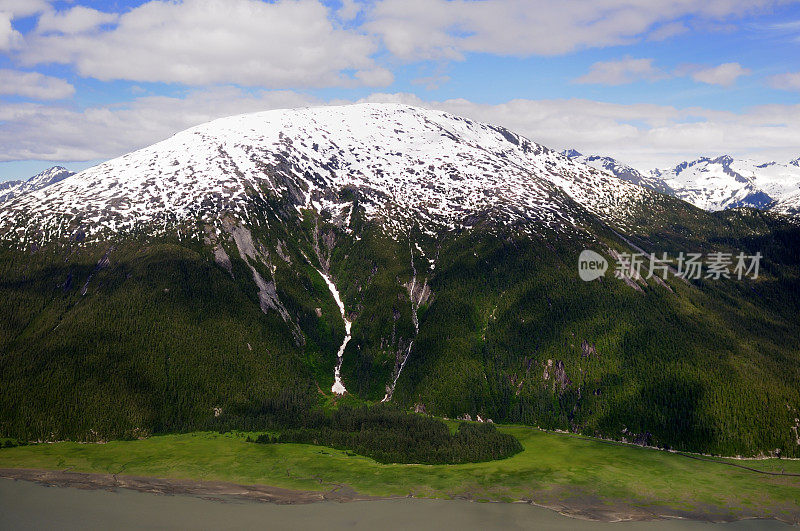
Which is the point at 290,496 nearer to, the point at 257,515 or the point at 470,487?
the point at 257,515

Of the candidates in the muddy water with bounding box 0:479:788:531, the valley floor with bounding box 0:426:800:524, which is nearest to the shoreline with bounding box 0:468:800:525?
the valley floor with bounding box 0:426:800:524

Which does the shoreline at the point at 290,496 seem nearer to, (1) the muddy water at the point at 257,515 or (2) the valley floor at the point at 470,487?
(2) the valley floor at the point at 470,487

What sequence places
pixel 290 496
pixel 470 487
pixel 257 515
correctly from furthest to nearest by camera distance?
pixel 470 487 < pixel 290 496 < pixel 257 515

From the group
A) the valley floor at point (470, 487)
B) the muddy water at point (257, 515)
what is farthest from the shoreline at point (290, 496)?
the muddy water at point (257, 515)

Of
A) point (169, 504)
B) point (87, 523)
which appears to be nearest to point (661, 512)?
point (169, 504)

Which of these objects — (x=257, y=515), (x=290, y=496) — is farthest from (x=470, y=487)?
(x=257, y=515)

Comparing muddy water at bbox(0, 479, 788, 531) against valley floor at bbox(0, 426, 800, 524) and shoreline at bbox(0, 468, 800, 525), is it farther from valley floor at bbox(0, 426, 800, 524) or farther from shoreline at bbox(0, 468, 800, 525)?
valley floor at bbox(0, 426, 800, 524)

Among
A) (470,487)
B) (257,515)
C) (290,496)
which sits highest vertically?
(470,487)
